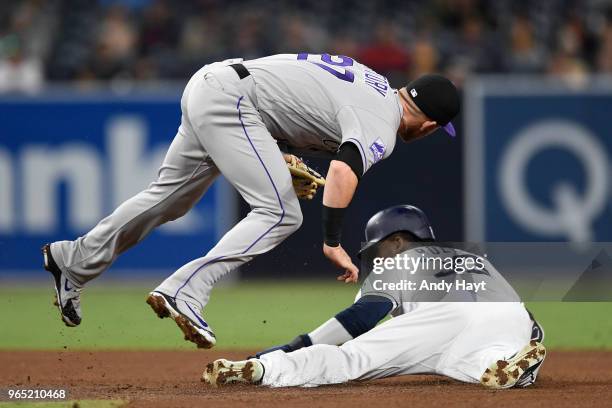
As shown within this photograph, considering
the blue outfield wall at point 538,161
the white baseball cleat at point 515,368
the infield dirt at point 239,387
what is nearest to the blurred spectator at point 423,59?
the blue outfield wall at point 538,161

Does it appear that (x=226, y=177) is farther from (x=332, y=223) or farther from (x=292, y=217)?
(x=332, y=223)

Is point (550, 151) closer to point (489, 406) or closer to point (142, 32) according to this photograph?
point (142, 32)

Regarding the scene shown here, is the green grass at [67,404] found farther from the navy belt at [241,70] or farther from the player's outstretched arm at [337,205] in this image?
the navy belt at [241,70]

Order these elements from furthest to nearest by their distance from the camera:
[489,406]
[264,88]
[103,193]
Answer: [103,193]
[264,88]
[489,406]

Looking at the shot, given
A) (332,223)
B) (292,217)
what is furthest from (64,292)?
(332,223)

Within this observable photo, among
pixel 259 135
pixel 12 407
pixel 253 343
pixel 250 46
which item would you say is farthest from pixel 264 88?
pixel 250 46

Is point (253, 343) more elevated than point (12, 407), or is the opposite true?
point (12, 407)
